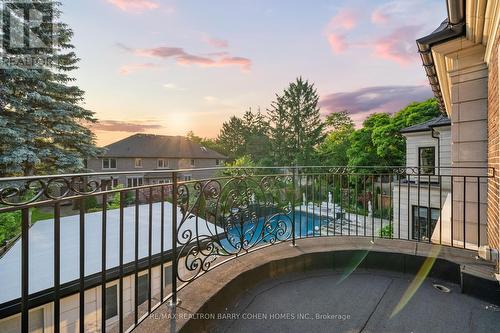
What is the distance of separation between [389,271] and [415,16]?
4731 mm

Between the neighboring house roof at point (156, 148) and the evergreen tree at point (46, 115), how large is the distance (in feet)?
31.9

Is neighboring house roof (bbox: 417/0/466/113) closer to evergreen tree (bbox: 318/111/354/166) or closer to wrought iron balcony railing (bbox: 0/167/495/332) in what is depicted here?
wrought iron balcony railing (bbox: 0/167/495/332)

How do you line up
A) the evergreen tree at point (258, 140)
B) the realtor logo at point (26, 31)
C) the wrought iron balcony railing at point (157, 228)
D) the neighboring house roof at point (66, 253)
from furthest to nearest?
the evergreen tree at point (258, 140), the realtor logo at point (26, 31), the neighboring house roof at point (66, 253), the wrought iron balcony railing at point (157, 228)

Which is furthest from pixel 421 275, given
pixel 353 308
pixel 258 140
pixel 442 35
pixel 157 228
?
pixel 258 140

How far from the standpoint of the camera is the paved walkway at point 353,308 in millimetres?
1682

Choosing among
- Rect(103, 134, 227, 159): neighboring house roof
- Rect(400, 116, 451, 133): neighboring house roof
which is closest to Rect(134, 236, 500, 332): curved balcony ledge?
Rect(400, 116, 451, 133): neighboring house roof

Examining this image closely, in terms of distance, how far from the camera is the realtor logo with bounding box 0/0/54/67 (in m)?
10.8

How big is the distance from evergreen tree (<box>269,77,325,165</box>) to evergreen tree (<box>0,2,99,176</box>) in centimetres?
1870

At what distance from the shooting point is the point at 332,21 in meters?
5.59

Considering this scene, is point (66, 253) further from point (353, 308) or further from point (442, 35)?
point (442, 35)

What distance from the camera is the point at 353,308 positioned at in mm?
1892

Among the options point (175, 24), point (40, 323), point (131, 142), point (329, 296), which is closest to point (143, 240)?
point (40, 323)

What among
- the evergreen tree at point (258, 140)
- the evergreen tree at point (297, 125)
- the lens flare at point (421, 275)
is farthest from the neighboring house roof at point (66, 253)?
the evergreen tree at point (258, 140)

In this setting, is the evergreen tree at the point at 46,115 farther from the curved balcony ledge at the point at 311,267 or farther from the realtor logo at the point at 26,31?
the curved balcony ledge at the point at 311,267
